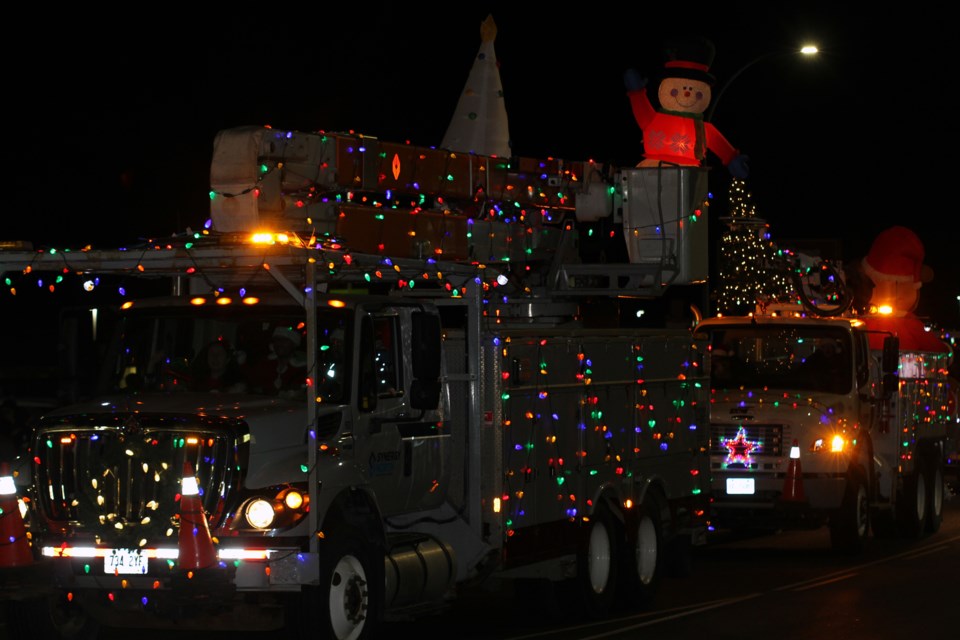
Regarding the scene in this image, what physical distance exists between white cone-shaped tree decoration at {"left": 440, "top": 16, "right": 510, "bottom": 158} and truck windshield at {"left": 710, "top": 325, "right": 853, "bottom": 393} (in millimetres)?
5385

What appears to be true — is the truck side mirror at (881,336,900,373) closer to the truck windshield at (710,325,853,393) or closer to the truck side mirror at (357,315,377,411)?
the truck windshield at (710,325,853,393)

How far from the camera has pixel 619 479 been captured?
46.6 feet

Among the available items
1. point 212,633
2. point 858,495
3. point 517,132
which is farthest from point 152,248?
point 517,132

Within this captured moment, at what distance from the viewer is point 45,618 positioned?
1085 cm

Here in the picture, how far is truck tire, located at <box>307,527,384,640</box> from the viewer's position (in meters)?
10.4

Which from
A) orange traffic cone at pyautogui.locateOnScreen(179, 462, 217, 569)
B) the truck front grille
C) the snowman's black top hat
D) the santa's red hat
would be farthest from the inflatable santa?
orange traffic cone at pyautogui.locateOnScreen(179, 462, 217, 569)

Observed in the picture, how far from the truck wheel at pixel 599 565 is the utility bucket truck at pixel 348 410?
0.09ft

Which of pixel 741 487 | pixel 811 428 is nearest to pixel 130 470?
pixel 741 487

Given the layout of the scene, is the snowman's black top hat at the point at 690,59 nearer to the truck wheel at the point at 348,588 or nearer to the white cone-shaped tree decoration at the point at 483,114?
the white cone-shaped tree decoration at the point at 483,114

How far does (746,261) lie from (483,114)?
17.8 metres

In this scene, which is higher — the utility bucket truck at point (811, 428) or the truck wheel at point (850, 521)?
the utility bucket truck at point (811, 428)

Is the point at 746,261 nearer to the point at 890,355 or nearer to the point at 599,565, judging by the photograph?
the point at 890,355

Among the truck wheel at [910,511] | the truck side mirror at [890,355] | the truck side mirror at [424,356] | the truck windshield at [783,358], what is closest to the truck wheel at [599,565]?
the truck side mirror at [424,356]

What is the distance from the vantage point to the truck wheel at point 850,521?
731 inches
